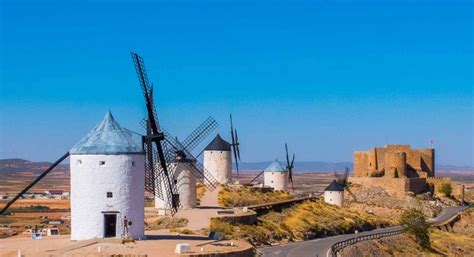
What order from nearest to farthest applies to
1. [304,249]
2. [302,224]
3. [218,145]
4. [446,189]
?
[304,249] < [302,224] < [218,145] < [446,189]

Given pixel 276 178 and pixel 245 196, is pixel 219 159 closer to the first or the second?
pixel 245 196

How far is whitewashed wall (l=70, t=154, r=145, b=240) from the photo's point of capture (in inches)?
935

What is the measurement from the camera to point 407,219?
47.9 m

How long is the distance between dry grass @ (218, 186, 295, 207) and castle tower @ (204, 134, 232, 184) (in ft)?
5.38

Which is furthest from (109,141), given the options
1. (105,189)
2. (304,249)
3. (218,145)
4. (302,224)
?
(218,145)

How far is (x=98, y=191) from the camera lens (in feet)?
78.0

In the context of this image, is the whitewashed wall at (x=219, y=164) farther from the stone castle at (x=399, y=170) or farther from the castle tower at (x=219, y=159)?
the stone castle at (x=399, y=170)

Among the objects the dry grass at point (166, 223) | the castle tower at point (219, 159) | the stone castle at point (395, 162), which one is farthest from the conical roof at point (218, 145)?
the stone castle at point (395, 162)

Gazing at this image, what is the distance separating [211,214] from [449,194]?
39982mm

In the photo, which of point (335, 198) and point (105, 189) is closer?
point (105, 189)

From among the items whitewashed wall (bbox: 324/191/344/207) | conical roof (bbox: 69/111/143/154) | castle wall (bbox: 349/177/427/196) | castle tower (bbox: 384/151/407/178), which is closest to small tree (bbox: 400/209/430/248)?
whitewashed wall (bbox: 324/191/344/207)

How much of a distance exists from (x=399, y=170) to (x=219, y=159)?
21.9 meters

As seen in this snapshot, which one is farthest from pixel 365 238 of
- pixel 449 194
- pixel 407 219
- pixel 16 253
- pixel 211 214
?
pixel 449 194

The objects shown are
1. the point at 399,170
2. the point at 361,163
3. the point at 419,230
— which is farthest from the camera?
the point at 361,163
